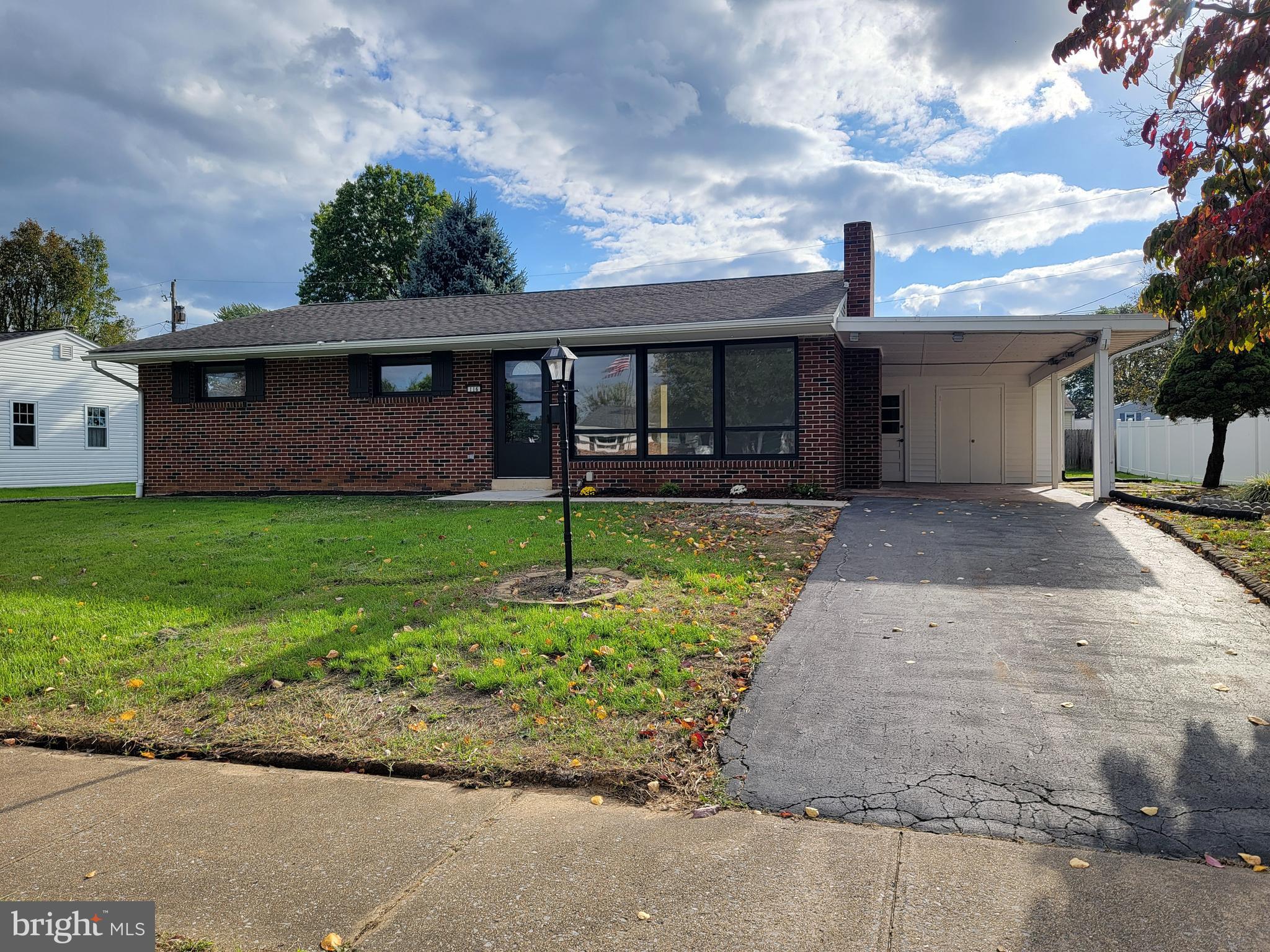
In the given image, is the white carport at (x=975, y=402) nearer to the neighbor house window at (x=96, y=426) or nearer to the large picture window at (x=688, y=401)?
the large picture window at (x=688, y=401)

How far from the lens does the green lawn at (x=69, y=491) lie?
17539 millimetres

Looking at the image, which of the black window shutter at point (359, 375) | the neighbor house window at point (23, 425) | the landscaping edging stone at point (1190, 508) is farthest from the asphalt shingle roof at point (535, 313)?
the neighbor house window at point (23, 425)

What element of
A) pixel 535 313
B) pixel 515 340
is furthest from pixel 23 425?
pixel 515 340

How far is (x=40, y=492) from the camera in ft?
62.6

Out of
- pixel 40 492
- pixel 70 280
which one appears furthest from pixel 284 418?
pixel 70 280

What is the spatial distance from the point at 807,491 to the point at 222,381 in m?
11.4

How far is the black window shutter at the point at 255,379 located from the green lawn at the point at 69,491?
15.0ft

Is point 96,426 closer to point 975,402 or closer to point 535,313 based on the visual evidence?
point 535,313

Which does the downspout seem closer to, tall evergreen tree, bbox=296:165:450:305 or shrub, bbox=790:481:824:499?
shrub, bbox=790:481:824:499

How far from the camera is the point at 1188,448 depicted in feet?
58.5

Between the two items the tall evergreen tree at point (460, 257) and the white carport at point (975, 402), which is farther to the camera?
the tall evergreen tree at point (460, 257)

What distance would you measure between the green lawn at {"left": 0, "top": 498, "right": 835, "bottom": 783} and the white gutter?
4.30m

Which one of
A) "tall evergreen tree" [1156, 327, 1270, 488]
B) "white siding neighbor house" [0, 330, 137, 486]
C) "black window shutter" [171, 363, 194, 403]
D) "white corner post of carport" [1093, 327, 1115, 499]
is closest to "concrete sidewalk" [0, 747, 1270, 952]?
"white corner post of carport" [1093, 327, 1115, 499]

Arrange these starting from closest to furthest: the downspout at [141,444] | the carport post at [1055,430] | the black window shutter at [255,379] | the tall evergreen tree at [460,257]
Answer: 1. the black window shutter at [255,379]
2. the downspout at [141,444]
3. the carport post at [1055,430]
4. the tall evergreen tree at [460,257]
